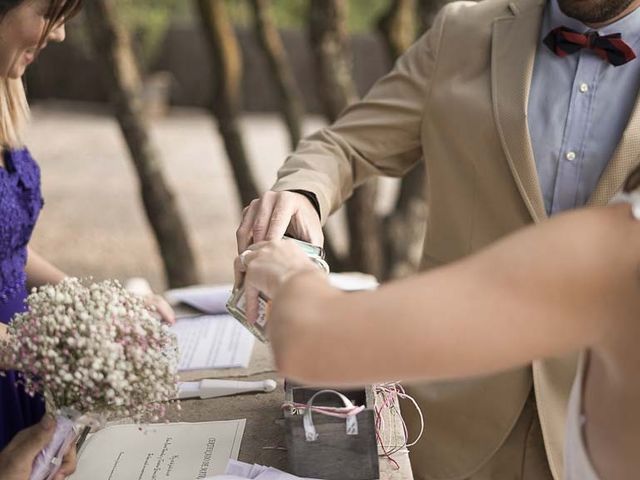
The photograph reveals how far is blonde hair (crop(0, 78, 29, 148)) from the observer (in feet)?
8.76

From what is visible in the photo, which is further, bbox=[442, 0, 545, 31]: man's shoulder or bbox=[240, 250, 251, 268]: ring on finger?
bbox=[442, 0, 545, 31]: man's shoulder

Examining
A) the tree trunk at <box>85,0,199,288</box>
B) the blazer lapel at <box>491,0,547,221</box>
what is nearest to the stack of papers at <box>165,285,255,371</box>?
the blazer lapel at <box>491,0,547,221</box>

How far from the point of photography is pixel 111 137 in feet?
47.6

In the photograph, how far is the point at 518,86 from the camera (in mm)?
2531

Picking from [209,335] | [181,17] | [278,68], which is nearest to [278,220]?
[209,335]

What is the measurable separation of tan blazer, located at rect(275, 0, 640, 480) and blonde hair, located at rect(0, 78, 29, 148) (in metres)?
0.81

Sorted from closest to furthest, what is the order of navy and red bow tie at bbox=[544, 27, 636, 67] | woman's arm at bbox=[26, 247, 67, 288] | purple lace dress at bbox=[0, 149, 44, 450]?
navy and red bow tie at bbox=[544, 27, 636, 67] → purple lace dress at bbox=[0, 149, 44, 450] → woman's arm at bbox=[26, 247, 67, 288]

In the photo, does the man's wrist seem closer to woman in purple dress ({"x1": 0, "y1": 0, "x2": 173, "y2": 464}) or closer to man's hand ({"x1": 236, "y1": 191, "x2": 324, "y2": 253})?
man's hand ({"x1": 236, "y1": 191, "x2": 324, "y2": 253})

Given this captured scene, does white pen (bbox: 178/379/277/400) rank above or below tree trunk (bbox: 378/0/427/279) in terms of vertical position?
above

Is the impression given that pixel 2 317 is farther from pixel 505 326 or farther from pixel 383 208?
pixel 383 208

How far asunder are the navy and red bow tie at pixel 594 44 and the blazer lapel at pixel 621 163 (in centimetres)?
14

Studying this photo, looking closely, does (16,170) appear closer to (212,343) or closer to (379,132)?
(212,343)

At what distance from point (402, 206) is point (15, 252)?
3.72 metres

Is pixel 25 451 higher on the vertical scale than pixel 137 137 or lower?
higher
